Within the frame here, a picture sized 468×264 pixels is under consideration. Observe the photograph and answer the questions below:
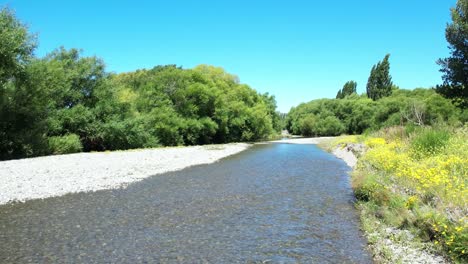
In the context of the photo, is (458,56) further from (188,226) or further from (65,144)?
(65,144)

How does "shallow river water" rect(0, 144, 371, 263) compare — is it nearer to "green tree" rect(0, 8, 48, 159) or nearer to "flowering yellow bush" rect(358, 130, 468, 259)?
"flowering yellow bush" rect(358, 130, 468, 259)

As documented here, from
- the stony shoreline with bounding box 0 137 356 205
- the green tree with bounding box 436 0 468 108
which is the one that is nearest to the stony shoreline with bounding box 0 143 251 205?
the stony shoreline with bounding box 0 137 356 205

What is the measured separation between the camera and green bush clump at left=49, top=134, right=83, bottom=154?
114 ft

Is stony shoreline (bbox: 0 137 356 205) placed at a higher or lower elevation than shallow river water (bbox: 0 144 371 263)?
higher

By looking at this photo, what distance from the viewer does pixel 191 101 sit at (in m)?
66.1

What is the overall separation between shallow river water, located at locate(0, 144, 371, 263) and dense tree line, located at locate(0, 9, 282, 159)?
16.7 m

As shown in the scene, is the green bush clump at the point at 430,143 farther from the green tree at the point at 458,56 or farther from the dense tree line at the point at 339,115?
the dense tree line at the point at 339,115

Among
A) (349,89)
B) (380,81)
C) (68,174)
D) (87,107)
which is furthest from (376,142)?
(349,89)

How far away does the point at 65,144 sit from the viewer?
36.0m

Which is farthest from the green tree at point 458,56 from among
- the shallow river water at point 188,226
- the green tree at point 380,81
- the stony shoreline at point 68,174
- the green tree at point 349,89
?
the green tree at point 349,89

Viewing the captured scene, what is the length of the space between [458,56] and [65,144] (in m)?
38.4

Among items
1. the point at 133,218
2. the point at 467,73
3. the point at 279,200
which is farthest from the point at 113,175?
the point at 467,73

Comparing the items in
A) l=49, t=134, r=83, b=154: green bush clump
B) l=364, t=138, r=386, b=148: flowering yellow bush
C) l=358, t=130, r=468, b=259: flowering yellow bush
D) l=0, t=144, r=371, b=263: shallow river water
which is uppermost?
l=49, t=134, r=83, b=154: green bush clump

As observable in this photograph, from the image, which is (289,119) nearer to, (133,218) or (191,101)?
(191,101)
